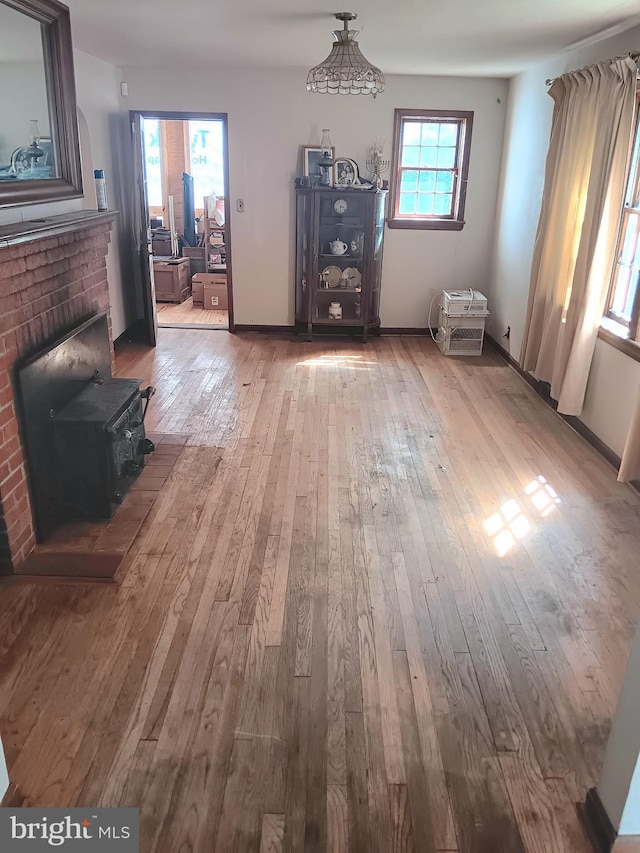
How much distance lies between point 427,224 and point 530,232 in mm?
1248

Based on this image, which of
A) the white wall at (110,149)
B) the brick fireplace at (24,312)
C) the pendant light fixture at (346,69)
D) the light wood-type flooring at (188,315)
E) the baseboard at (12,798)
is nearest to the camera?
the baseboard at (12,798)

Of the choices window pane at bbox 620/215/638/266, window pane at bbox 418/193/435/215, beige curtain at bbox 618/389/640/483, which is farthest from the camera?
window pane at bbox 418/193/435/215

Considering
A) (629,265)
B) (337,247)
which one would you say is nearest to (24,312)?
(629,265)

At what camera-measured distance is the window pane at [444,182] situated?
6.20 m

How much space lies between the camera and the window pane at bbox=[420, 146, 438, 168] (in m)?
6.10

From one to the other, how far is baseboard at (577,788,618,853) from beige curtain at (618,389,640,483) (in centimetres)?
204

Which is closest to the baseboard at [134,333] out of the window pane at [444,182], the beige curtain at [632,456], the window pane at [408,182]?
the window pane at [408,182]

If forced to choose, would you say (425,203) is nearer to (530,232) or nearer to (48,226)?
(530,232)

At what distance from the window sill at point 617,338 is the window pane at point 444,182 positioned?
2.74 metres

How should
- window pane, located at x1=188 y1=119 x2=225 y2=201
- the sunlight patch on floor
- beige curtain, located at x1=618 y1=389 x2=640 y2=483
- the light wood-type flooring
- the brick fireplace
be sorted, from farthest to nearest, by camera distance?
window pane, located at x1=188 y1=119 x2=225 y2=201
the light wood-type flooring
beige curtain, located at x1=618 y1=389 x2=640 y2=483
the sunlight patch on floor
the brick fireplace

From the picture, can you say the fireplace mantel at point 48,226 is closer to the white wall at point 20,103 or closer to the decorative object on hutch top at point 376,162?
the white wall at point 20,103

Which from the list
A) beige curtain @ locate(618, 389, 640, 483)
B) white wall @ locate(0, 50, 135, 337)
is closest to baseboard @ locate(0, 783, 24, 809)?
beige curtain @ locate(618, 389, 640, 483)

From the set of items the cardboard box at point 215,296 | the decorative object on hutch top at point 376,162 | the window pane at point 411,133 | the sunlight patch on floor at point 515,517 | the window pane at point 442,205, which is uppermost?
the window pane at point 411,133

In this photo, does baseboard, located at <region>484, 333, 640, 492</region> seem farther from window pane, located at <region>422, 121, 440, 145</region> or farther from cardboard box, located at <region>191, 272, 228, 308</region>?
cardboard box, located at <region>191, 272, 228, 308</region>
